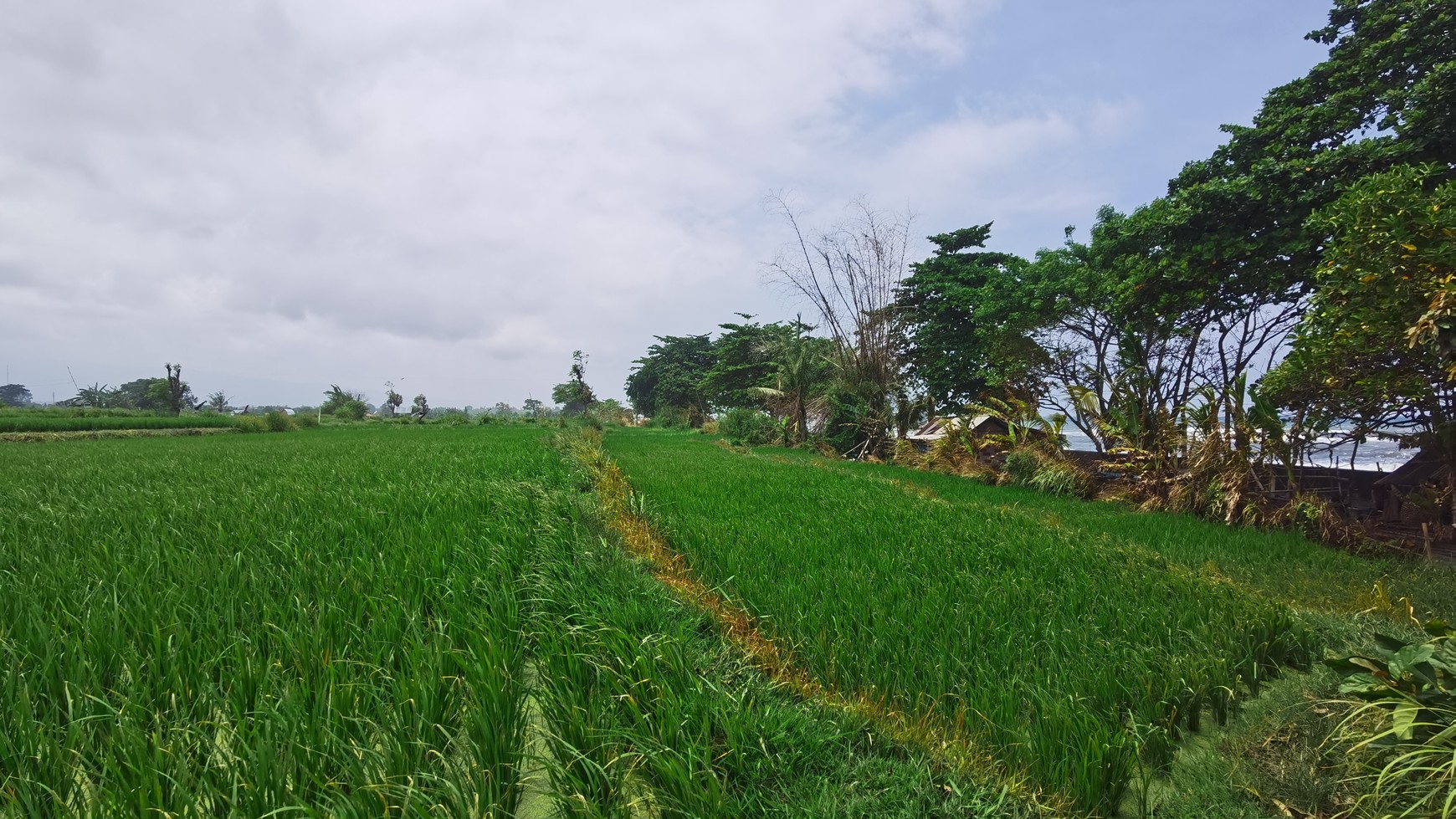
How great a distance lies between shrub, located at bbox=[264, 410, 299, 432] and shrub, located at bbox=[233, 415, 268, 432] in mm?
148

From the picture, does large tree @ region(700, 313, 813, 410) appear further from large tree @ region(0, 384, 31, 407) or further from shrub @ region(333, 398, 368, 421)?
large tree @ region(0, 384, 31, 407)

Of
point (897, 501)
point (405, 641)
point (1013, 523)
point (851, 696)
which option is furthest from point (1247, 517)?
point (405, 641)

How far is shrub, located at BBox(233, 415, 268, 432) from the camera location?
A: 84.4ft

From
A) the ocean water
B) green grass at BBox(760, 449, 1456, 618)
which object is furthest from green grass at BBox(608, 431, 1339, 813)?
the ocean water

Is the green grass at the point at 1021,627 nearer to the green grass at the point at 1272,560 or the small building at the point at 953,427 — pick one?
the green grass at the point at 1272,560

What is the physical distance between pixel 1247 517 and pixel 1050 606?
5.15m

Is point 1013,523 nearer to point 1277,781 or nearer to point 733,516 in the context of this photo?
point 733,516

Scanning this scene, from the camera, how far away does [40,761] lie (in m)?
1.35

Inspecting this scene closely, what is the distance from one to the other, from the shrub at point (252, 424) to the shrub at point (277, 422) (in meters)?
0.15

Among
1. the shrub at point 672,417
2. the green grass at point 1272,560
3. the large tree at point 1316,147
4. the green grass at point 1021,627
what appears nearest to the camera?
the green grass at point 1021,627

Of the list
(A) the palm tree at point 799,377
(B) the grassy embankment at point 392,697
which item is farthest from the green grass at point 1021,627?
(A) the palm tree at point 799,377

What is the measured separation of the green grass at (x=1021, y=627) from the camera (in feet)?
6.18

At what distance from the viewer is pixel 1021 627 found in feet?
9.05

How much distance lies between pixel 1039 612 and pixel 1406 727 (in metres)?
1.57
